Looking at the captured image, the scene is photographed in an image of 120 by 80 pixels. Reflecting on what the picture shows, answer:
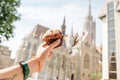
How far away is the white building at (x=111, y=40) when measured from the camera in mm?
21375

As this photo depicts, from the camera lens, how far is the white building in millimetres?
21375

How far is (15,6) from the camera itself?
11.3 meters

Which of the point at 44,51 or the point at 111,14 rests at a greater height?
the point at 111,14

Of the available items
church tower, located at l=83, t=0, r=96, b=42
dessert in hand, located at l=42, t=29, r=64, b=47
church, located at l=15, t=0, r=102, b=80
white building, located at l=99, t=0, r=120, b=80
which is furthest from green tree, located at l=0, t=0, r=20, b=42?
church tower, located at l=83, t=0, r=96, b=42

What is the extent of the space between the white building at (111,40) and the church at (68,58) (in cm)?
2279

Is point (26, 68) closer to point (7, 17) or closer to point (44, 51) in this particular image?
point (44, 51)

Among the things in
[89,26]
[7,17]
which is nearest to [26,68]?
[7,17]

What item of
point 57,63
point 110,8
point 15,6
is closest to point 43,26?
point 57,63

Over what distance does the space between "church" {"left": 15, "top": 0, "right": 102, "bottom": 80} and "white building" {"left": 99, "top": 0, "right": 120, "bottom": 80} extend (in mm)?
22789

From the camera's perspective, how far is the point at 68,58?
51.1 meters

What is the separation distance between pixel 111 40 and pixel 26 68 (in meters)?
22.4

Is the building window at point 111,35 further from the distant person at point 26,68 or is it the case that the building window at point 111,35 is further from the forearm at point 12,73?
the forearm at point 12,73

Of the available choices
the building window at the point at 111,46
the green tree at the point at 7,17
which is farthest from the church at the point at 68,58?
the green tree at the point at 7,17

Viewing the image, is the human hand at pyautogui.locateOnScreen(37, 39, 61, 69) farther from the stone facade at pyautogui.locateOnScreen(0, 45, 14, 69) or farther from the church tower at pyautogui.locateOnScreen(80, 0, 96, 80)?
the church tower at pyautogui.locateOnScreen(80, 0, 96, 80)
